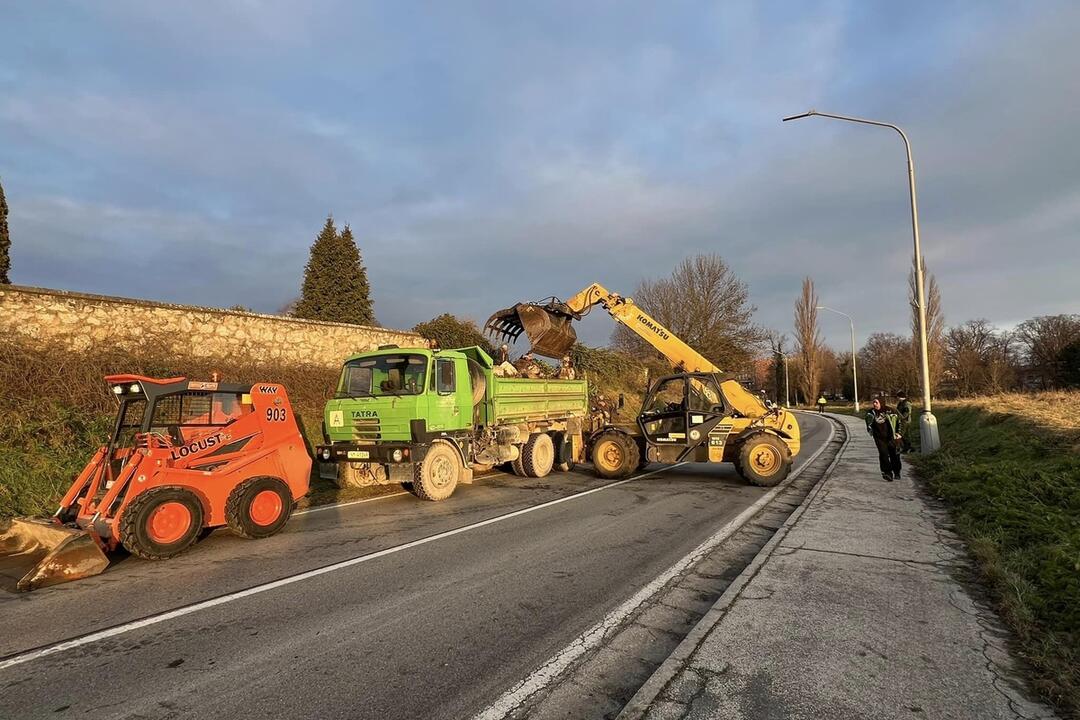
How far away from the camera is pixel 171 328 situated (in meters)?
12.8

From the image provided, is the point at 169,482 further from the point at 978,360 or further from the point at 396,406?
the point at 978,360

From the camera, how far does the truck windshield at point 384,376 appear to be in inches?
382

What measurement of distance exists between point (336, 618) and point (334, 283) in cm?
2730

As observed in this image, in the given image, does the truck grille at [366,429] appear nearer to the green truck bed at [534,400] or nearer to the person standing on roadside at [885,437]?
the green truck bed at [534,400]

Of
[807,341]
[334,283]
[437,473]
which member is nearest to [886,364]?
[807,341]

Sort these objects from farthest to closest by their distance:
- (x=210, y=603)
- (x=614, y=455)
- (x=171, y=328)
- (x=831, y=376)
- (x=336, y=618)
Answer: (x=831, y=376) → (x=171, y=328) → (x=614, y=455) → (x=210, y=603) → (x=336, y=618)

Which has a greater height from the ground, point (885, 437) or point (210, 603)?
point (885, 437)

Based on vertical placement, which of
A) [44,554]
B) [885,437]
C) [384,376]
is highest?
[384,376]

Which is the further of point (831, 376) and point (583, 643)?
point (831, 376)

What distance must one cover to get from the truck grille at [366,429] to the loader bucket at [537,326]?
4449mm

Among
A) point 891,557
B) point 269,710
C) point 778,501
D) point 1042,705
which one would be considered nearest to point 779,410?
point 778,501

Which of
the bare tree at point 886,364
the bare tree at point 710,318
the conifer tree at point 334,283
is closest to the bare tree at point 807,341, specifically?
the bare tree at point 886,364

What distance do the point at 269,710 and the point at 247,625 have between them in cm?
139

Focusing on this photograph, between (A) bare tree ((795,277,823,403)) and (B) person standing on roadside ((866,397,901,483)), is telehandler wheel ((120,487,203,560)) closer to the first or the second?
(B) person standing on roadside ((866,397,901,483))
